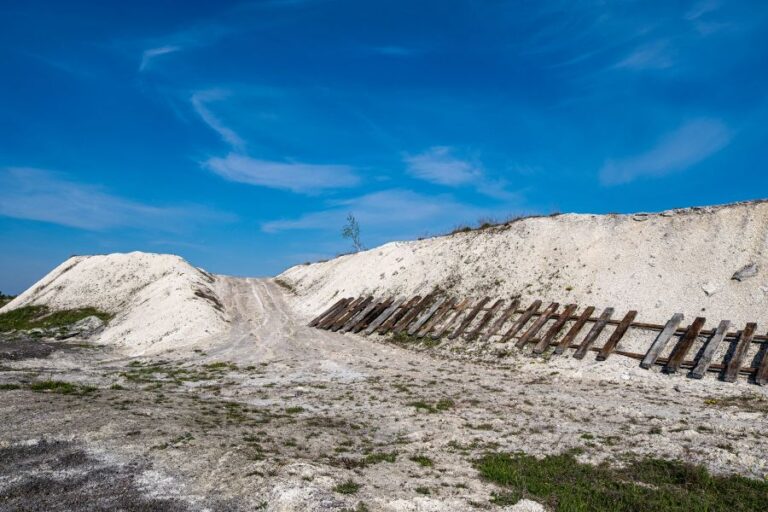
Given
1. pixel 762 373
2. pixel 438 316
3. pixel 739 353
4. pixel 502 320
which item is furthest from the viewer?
pixel 438 316

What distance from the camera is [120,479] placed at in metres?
6.78

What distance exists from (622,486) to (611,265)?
A: 17118 millimetres

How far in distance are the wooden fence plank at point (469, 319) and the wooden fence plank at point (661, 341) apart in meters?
7.23

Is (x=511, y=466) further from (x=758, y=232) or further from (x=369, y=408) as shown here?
(x=758, y=232)

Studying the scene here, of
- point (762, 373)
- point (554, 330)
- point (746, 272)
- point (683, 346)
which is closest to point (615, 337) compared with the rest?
point (683, 346)

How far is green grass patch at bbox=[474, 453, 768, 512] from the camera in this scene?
609 cm

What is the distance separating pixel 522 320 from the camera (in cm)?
1975

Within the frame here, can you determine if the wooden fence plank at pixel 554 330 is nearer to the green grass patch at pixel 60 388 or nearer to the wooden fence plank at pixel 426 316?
the wooden fence plank at pixel 426 316

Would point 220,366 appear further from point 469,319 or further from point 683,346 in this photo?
point 683,346

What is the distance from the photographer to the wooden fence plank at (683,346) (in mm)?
14391

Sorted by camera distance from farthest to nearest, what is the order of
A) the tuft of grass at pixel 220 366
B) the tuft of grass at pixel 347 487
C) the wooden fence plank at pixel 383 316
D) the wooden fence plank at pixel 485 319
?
the wooden fence plank at pixel 383 316, the wooden fence plank at pixel 485 319, the tuft of grass at pixel 220 366, the tuft of grass at pixel 347 487

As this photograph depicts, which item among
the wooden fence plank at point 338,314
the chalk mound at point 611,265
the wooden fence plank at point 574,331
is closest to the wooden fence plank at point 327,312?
the wooden fence plank at point 338,314

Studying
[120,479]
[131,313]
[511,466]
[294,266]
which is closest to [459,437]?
[511,466]

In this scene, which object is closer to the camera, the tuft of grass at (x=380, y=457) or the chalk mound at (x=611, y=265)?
the tuft of grass at (x=380, y=457)
